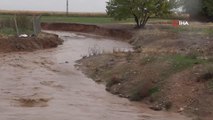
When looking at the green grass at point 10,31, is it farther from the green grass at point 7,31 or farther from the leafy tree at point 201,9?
the leafy tree at point 201,9

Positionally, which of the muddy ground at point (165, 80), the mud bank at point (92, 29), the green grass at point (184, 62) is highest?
the green grass at point (184, 62)

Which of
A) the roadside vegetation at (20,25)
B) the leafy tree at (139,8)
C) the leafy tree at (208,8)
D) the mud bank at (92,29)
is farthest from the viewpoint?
the leafy tree at (208,8)

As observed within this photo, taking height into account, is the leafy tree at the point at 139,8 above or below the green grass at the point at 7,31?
above

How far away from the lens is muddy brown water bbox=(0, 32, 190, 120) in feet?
45.0

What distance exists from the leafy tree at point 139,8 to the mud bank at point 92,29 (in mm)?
1959

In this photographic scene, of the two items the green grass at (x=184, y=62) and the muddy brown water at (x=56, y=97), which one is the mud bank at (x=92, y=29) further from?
the green grass at (x=184, y=62)

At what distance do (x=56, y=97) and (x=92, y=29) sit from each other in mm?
38369

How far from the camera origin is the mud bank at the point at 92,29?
48144 millimetres

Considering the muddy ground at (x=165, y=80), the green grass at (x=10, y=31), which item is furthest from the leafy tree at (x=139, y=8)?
the muddy ground at (x=165, y=80)

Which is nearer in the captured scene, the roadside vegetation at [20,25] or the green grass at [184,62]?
the green grass at [184,62]

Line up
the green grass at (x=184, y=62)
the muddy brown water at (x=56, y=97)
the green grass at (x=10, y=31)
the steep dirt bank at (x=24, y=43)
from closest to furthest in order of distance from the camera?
the muddy brown water at (x=56, y=97)
the green grass at (x=184, y=62)
the steep dirt bank at (x=24, y=43)
the green grass at (x=10, y=31)

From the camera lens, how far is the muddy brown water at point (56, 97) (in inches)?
539

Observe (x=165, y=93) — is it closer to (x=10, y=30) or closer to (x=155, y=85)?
(x=155, y=85)

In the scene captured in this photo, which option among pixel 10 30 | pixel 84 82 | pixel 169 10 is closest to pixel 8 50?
pixel 10 30
